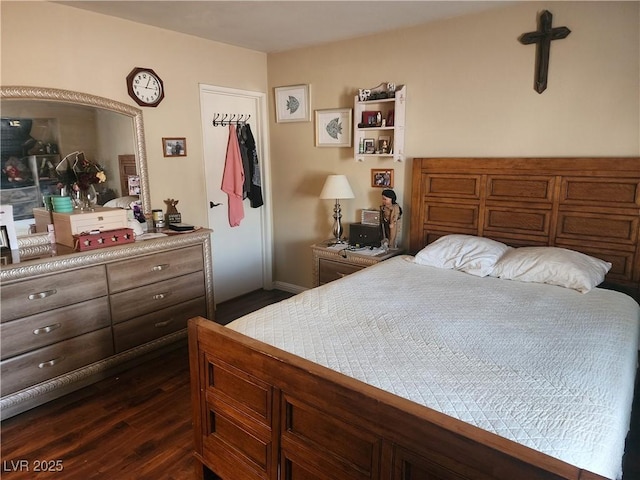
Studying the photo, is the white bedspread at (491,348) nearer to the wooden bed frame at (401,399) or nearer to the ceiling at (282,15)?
the wooden bed frame at (401,399)

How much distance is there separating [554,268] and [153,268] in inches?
102

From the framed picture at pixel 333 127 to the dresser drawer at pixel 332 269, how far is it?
108cm

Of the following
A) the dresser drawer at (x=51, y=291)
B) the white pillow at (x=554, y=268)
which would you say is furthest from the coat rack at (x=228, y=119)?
the white pillow at (x=554, y=268)

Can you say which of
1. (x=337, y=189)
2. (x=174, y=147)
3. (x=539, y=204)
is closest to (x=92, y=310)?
(x=174, y=147)

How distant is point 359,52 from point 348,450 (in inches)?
124

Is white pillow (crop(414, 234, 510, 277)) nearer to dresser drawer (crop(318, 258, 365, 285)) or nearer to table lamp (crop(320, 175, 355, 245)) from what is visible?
dresser drawer (crop(318, 258, 365, 285))

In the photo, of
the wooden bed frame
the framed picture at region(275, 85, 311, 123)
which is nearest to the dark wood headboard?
the wooden bed frame

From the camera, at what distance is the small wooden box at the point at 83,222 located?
2582 mm

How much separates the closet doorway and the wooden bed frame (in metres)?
1.93

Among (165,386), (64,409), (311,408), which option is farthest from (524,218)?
(64,409)

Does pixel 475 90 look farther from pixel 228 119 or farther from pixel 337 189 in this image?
pixel 228 119

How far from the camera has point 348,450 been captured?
51.6 inches

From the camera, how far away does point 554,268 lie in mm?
2416

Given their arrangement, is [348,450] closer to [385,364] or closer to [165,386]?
[385,364]
